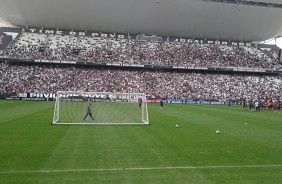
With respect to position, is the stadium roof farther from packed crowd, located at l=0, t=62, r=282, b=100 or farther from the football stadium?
packed crowd, located at l=0, t=62, r=282, b=100

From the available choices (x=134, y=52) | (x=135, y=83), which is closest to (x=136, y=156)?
(x=135, y=83)

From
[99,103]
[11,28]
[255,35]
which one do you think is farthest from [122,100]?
[255,35]

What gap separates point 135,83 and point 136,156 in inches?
2007

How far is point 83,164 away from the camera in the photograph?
10.9m

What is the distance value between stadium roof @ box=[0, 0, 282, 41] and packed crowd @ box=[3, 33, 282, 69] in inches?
120

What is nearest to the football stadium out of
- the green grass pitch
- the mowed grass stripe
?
the mowed grass stripe

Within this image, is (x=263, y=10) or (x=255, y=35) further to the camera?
(x=255, y=35)

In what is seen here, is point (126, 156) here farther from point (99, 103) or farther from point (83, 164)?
point (99, 103)

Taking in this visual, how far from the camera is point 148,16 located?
222 ft

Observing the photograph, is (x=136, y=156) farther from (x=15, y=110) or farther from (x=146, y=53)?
(x=146, y=53)

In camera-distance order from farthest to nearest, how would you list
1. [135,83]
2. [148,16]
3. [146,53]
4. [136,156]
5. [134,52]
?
[146,53] → [134,52] → [148,16] → [135,83] → [136,156]

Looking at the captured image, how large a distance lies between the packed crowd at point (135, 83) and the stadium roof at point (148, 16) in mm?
10498

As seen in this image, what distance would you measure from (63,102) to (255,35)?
5238cm

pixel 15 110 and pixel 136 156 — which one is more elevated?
pixel 15 110
